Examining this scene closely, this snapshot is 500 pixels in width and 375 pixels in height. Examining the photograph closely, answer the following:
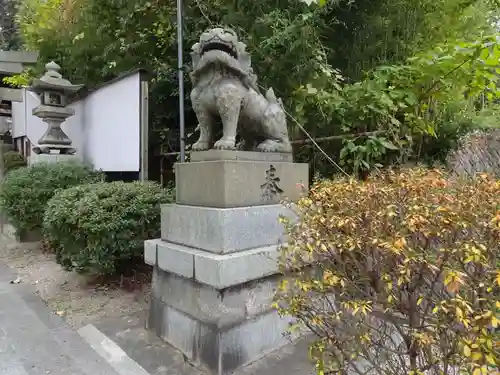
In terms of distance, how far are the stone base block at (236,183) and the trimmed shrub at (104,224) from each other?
3.57 ft

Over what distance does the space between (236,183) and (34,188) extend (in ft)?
14.5

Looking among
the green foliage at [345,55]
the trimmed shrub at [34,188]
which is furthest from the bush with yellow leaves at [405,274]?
the trimmed shrub at [34,188]

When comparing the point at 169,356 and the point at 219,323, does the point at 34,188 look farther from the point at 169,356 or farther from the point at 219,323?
the point at 219,323

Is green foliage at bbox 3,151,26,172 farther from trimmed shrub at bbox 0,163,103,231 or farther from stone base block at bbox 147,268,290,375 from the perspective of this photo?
stone base block at bbox 147,268,290,375

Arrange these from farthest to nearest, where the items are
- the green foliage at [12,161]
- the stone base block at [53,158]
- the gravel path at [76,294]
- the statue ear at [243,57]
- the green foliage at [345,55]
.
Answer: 1. the green foliage at [12,161]
2. the stone base block at [53,158]
3. the green foliage at [345,55]
4. the gravel path at [76,294]
5. the statue ear at [243,57]

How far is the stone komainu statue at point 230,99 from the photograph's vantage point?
2.77 meters

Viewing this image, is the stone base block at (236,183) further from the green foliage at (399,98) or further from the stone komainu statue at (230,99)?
the green foliage at (399,98)

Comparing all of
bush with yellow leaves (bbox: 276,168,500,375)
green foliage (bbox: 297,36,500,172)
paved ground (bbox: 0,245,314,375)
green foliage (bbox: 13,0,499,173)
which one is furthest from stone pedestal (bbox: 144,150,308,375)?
green foliage (bbox: 13,0,499,173)

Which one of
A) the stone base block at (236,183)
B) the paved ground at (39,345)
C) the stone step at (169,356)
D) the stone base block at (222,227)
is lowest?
the paved ground at (39,345)

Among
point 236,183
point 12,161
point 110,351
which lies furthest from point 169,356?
point 12,161

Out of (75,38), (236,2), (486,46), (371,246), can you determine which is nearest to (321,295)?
(371,246)

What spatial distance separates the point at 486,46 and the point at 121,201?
4.13 meters

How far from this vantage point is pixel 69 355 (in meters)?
2.93

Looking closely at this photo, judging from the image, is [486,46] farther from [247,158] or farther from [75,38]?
[75,38]
